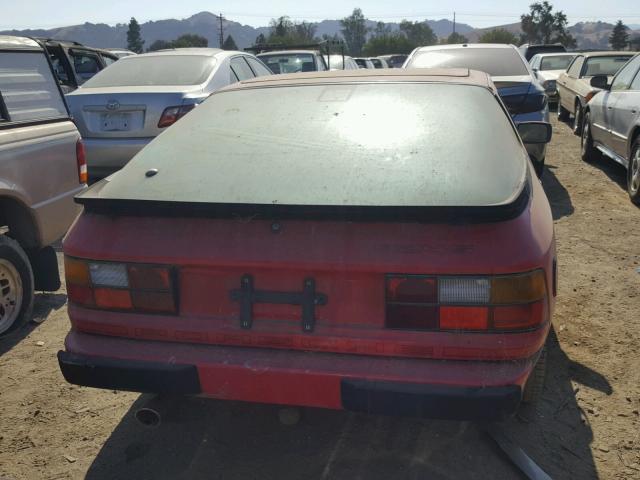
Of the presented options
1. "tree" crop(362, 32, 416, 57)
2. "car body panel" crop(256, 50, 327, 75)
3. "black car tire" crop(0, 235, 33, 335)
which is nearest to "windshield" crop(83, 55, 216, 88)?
"black car tire" crop(0, 235, 33, 335)

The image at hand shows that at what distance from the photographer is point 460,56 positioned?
7.91 m

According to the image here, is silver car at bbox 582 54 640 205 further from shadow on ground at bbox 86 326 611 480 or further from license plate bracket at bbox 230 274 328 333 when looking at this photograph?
license plate bracket at bbox 230 274 328 333

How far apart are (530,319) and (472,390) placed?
0.33m

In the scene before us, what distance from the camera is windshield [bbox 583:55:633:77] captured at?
37.1 feet

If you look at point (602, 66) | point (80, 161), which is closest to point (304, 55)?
point (602, 66)

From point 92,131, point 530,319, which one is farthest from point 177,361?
point 92,131

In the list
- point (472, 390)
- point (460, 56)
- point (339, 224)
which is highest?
point (460, 56)

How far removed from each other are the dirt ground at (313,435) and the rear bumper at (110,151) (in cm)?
325

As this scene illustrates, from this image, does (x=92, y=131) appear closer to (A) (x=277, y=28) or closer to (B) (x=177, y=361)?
(B) (x=177, y=361)

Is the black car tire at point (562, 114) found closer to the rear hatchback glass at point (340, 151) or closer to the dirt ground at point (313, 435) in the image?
the dirt ground at point (313, 435)

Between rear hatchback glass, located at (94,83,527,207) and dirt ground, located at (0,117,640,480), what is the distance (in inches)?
45.2

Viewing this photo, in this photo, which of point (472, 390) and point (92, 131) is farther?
point (92, 131)

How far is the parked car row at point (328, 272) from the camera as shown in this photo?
2135 mm

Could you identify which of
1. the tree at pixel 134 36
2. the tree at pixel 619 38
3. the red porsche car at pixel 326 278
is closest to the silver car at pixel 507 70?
the red porsche car at pixel 326 278
